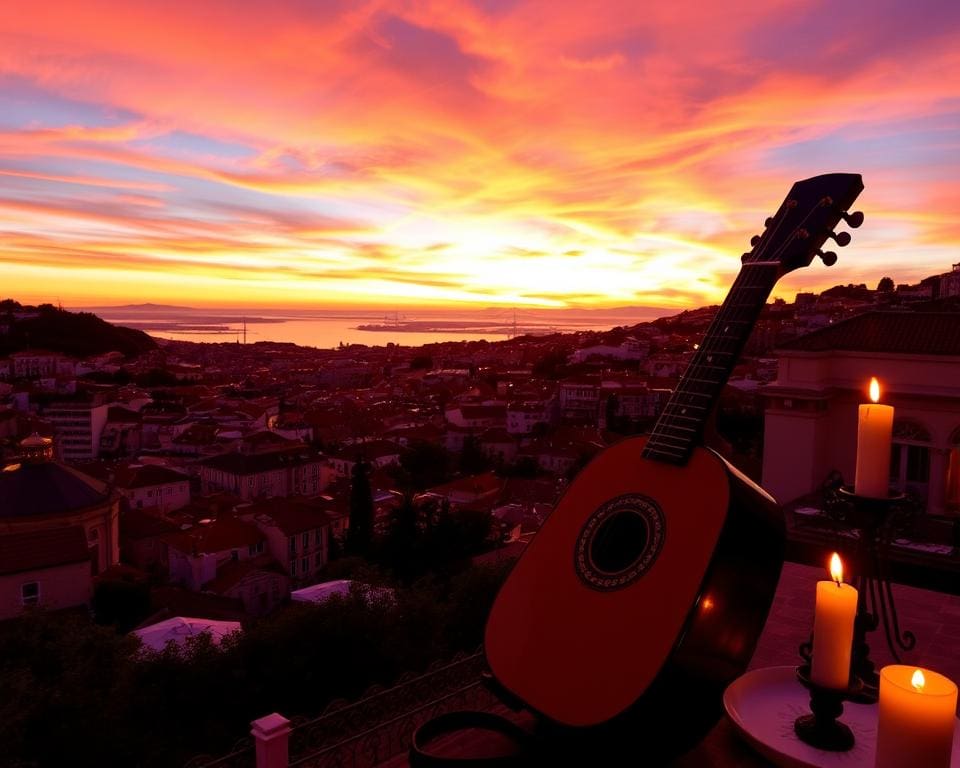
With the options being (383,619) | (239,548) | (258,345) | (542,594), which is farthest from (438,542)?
(258,345)

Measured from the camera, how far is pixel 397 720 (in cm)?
281

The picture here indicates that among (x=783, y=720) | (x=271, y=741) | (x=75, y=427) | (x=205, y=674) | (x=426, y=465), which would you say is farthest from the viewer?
(x=75, y=427)

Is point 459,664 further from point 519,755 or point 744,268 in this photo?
point 744,268

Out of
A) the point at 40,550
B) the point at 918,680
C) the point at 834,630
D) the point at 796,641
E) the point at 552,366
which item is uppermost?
the point at 918,680

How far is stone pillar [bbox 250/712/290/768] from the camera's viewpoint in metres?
2.56

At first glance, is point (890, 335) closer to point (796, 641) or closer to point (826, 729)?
point (796, 641)

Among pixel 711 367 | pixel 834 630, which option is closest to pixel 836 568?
pixel 834 630

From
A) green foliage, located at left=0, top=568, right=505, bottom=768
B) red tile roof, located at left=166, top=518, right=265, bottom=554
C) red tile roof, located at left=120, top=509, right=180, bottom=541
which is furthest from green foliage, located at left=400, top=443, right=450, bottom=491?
green foliage, located at left=0, top=568, right=505, bottom=768

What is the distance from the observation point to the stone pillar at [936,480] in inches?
237

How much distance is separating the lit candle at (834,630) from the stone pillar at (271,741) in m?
1.78

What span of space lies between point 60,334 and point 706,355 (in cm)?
9455

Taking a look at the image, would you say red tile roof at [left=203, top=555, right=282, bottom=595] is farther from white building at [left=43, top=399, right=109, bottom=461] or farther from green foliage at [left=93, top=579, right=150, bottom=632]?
white building at [left=43, top=399, right=109, bottom=461]

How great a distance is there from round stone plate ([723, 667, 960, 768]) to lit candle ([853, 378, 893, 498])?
0.61m

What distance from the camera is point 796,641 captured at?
10.4 feet
